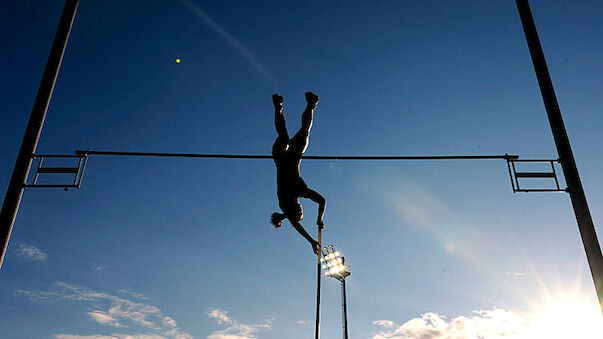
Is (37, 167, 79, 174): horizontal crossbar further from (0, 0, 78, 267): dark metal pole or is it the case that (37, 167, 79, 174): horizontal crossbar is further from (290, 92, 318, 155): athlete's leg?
(290, 92, 318, 155): athlete's leg

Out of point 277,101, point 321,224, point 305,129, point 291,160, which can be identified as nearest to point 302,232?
point 321,224

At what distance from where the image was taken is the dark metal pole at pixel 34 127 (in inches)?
224

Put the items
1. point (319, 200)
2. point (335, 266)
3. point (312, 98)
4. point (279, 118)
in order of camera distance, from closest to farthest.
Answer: point (279, 118) → point (312, 98) → point (319, 200) → point (335, 266)

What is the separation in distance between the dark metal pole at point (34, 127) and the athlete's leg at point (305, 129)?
399 cm

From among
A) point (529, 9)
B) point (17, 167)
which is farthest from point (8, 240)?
point (529, 9)

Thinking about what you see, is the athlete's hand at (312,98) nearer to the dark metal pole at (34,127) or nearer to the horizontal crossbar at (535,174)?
the horizontal crossbar at (535,174)

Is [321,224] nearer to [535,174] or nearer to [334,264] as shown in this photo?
[535,174]

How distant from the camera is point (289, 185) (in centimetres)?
624

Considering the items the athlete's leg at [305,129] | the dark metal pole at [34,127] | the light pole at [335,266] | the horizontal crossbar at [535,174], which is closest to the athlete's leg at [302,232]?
the athlete's leg at [305,129]

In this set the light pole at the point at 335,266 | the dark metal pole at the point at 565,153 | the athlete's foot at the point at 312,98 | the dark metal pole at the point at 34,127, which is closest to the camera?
the dark metal pole at the point at 565,153

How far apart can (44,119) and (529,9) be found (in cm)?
804

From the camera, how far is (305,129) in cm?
632

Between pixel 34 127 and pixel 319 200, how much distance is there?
4.65m

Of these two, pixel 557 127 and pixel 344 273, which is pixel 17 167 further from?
pixel 344 273
